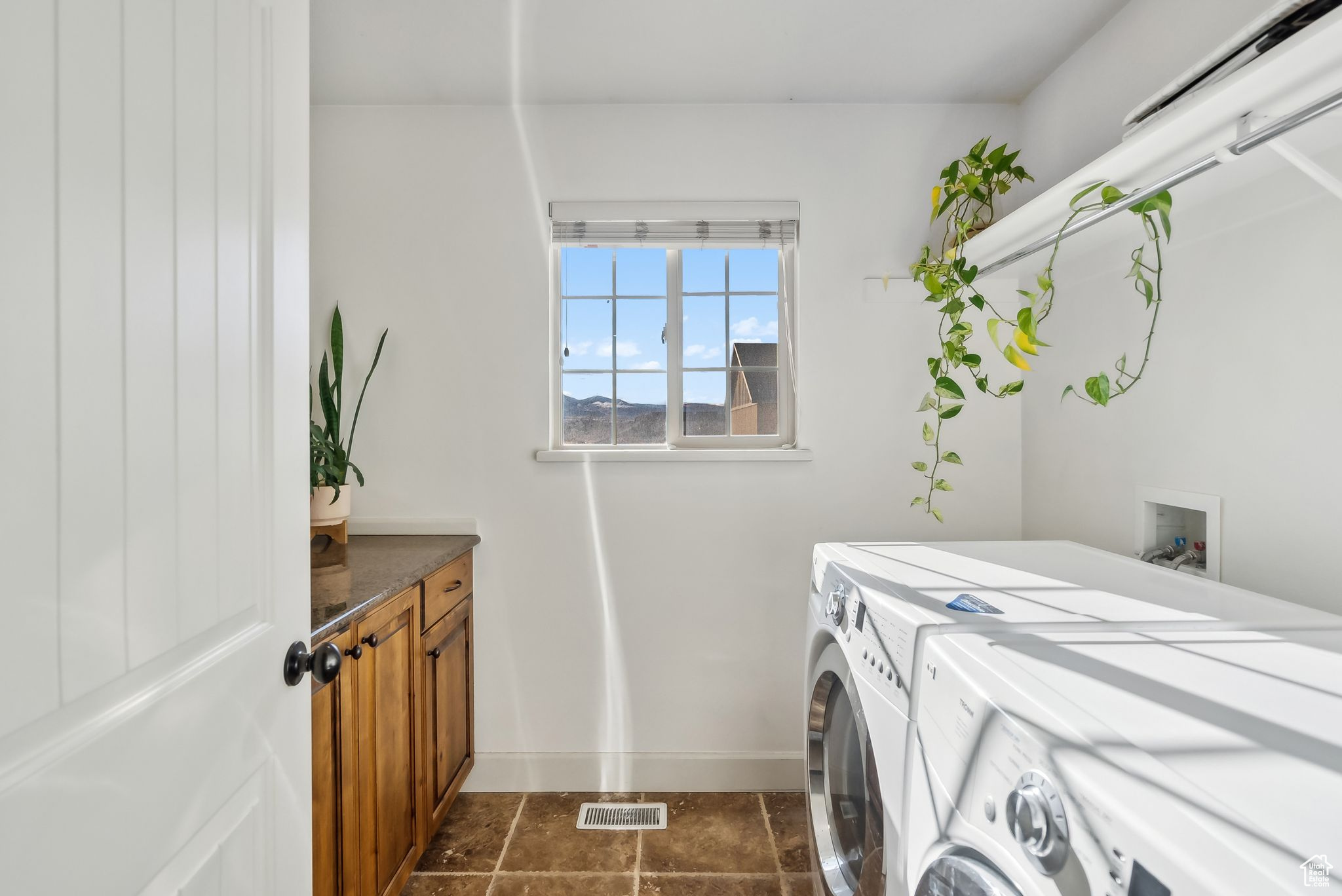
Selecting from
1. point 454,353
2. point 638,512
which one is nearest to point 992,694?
point 638,512

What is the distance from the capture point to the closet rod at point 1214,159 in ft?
3.10

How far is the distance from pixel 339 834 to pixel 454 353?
142 cm

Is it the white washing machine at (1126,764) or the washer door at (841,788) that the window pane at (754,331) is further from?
the white washing machine at (1126,764)

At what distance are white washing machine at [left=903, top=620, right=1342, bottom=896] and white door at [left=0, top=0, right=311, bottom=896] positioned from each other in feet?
2.70

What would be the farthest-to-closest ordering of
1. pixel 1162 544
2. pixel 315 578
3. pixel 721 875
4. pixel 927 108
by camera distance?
pixel 927 108 → pixel 721 875 → pixel 1162 544 → pixel 315 578

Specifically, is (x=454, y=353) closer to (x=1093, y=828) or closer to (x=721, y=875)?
(x=721, y=875)

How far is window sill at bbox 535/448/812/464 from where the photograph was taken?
2121 millimetres

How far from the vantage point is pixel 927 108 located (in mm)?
2145

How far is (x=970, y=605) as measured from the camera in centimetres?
104

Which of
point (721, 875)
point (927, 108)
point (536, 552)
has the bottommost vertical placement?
point (721, 875)

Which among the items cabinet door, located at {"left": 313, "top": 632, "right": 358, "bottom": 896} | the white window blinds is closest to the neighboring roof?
the white window blinds

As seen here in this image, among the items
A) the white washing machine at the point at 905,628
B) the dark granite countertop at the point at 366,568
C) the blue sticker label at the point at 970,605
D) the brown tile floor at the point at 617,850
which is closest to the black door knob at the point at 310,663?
the dark granite countertop at the point at 366,568

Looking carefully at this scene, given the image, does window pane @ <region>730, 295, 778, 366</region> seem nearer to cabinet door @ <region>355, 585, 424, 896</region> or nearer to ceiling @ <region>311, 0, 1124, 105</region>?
ceiling @ <region>311, 0, 1124, 105</region>

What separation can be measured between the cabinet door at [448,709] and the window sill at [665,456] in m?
0.56
